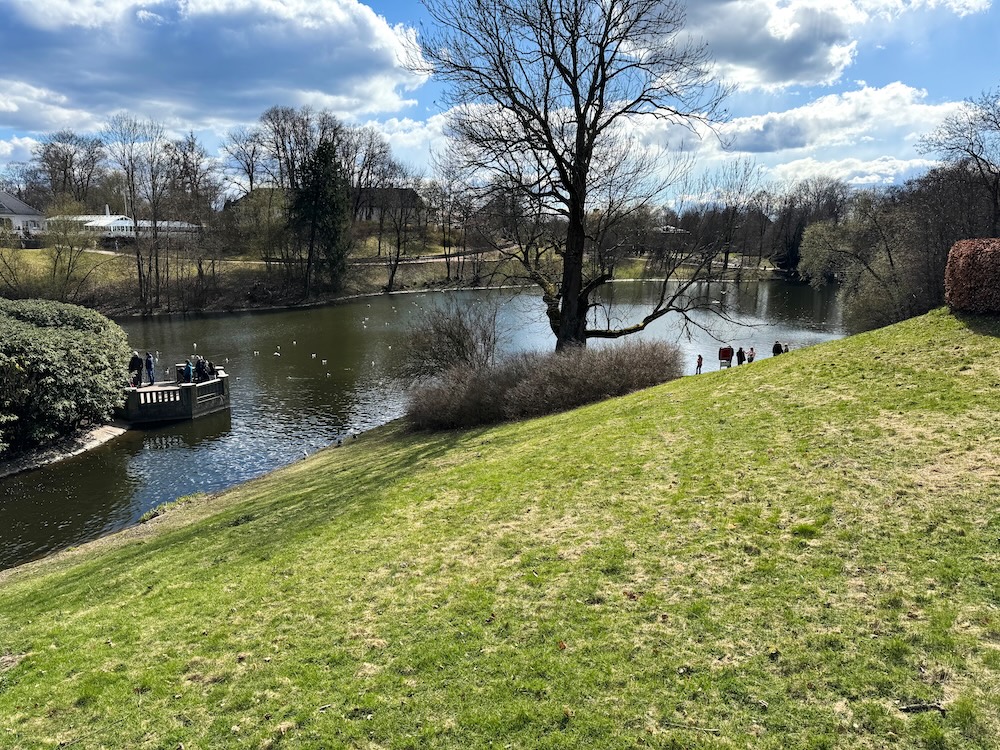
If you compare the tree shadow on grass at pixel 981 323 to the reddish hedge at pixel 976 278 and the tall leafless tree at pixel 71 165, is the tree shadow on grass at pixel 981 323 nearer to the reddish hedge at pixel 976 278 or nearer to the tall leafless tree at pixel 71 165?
the reddish hedge at pixel 976 278

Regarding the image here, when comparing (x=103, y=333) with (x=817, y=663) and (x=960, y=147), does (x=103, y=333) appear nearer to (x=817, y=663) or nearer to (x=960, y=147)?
(x=817, y=663)

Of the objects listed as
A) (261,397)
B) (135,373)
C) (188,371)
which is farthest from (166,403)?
(261,397)

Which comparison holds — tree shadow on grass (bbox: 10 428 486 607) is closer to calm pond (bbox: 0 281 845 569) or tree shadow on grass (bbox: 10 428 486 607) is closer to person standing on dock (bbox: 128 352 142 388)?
calm pond (bbox: 0 281 845 569)

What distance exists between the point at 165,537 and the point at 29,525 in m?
5.84

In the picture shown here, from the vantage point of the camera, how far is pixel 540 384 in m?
16.0

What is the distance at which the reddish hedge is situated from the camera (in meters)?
10.7

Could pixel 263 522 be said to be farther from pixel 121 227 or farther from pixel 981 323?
pixel 121 227

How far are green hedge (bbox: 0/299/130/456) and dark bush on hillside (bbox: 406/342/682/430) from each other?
1105 cm

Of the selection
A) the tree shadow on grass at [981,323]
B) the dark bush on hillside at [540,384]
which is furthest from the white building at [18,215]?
the tree shadow on grass at [981,323]

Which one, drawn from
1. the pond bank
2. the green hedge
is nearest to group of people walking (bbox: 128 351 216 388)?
the green hedge

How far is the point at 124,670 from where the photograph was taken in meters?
5.90

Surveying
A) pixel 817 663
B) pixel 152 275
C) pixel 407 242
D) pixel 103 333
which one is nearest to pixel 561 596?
pixel 817 663

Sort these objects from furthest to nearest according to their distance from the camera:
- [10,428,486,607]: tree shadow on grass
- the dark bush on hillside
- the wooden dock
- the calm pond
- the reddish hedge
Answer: the wooden dock < the dark bush on hillside < the calm pond < the reddish hedge < [10,428,486,607]: tree shadow on grass

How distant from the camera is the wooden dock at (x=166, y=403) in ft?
74.0
